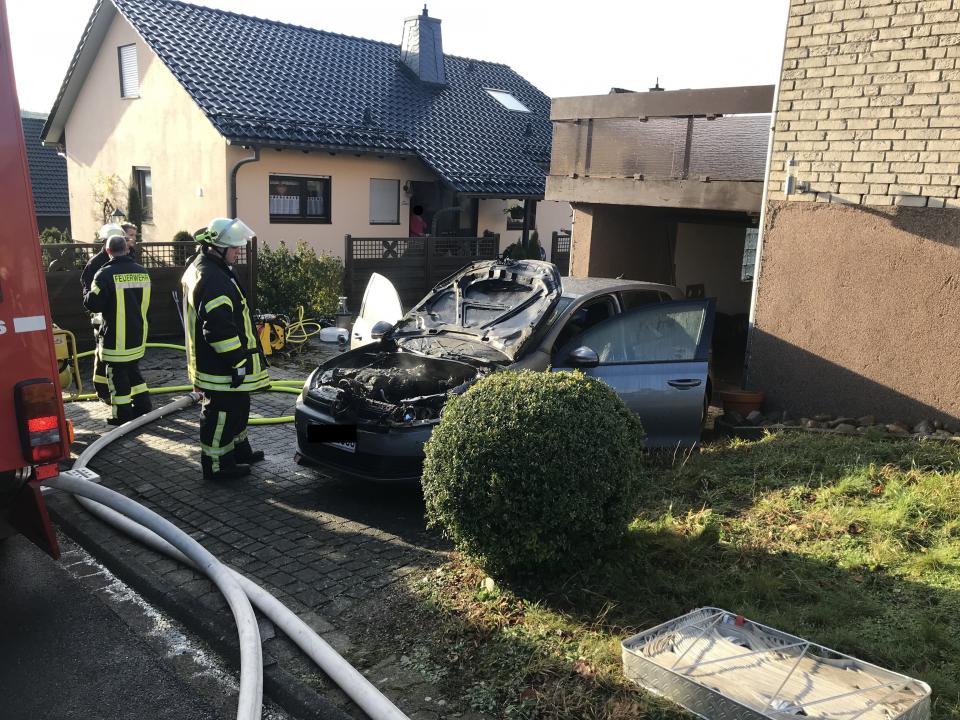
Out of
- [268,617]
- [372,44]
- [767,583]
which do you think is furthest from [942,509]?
[372,44]

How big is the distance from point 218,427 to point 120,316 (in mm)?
2027

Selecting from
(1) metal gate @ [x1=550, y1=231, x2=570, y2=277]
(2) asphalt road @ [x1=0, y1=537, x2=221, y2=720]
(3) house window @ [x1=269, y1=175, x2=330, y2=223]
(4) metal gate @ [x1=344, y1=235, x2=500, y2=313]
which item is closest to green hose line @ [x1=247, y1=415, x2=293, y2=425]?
(2) asphalt road @ [x1=0, y1=537, x2=221, y2=720]

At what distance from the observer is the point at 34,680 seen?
381cm

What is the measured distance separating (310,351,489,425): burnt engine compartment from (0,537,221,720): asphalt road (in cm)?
203

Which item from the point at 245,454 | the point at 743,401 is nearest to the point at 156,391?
the point at 245,454

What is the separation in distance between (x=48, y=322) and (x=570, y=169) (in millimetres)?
7580

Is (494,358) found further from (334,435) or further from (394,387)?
(334,435)

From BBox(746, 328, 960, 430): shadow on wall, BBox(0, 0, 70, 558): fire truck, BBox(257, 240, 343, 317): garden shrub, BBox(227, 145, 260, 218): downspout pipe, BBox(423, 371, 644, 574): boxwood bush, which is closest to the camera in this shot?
BBox(0, 0, 70, 558): fire truck

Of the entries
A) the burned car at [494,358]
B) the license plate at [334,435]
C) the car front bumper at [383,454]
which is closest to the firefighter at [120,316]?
the burned car at [494,358]

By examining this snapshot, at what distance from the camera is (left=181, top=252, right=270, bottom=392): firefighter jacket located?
19.8ft

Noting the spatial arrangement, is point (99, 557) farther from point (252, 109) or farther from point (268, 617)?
point (252, 109)

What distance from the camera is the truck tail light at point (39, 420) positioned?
4.04 meters

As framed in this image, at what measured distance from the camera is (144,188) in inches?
752

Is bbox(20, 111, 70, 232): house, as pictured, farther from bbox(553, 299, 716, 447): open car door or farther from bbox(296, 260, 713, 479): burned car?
bbox(553, 299, 716, 447): open car door
